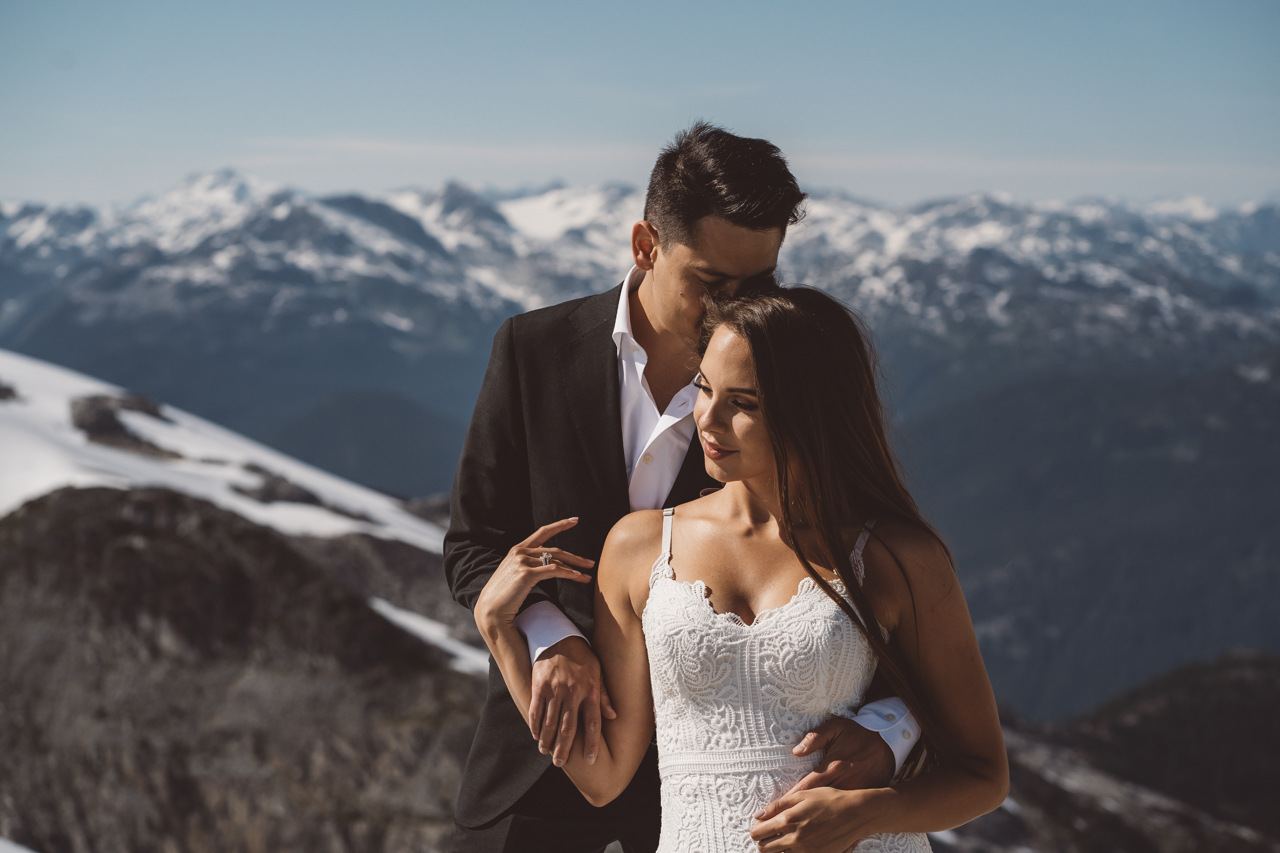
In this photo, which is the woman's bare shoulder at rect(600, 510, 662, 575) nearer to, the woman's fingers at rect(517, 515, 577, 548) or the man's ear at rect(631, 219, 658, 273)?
the woman's fingers at rect(517, 515, 577, 548)

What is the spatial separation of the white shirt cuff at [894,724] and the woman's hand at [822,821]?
21cm

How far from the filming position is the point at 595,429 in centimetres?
470

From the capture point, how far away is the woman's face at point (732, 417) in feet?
12.7

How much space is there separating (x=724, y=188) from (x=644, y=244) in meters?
0.61

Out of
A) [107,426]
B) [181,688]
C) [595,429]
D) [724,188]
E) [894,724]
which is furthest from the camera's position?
[107,426]

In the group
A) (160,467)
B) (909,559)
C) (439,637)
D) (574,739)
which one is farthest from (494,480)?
(160,467)

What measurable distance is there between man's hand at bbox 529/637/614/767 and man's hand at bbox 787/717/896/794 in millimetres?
846

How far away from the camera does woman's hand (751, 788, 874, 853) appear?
12.0 feet

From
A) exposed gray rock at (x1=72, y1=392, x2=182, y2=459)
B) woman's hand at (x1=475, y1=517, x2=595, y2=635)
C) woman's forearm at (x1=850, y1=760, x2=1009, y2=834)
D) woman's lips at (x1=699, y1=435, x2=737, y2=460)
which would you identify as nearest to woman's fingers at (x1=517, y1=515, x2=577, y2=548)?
woman's hand at (x1=475, y1=517, x2=595, y2=635)

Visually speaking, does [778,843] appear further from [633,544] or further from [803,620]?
[633,544]

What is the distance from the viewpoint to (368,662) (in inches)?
1320

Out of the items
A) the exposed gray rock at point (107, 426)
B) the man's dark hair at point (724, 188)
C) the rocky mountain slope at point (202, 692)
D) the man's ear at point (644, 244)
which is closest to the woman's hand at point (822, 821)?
the man's dark hair at point (724, 188)

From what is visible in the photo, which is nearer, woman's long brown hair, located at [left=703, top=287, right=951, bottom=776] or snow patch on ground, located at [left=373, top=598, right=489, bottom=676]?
woman's long brown hair, located at [left=703, top=287, right=951, bottom=776]

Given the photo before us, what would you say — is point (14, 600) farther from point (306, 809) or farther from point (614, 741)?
point (614, 741)
